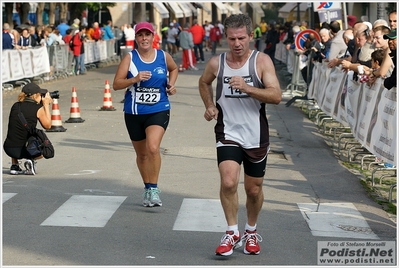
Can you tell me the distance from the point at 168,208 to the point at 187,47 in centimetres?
2688

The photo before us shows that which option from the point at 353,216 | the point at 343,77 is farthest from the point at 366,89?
the point at 353,216

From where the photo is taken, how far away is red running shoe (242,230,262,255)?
7.13 meters

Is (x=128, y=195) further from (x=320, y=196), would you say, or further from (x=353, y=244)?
(x=353, y=244)

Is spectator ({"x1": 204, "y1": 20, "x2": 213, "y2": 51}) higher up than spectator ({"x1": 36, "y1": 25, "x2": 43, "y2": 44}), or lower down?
lower down

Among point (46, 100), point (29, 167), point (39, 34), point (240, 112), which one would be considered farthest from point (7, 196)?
point (39, 34)

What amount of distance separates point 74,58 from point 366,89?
22.1m

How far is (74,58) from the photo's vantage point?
110 ft

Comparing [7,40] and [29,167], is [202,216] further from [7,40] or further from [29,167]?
[7,40]

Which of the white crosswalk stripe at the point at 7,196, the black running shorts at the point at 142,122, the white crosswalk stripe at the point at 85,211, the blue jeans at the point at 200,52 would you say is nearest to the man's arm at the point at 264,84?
the white crosswalk stripe at the point at 85,211

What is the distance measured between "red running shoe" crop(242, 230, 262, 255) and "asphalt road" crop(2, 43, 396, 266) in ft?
0.23

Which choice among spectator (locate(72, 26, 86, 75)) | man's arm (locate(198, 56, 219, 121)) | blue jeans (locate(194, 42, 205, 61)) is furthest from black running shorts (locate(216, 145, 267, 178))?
blue jeans (locate(194, 42, 205, 61))

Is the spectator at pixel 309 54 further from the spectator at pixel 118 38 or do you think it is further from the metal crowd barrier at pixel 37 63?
the spectator at pixel 118 38

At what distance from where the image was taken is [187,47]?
3584 centimetres

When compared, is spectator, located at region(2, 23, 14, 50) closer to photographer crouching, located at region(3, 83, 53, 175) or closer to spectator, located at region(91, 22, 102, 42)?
spectator, located at region(91, 22, 102, 42)
